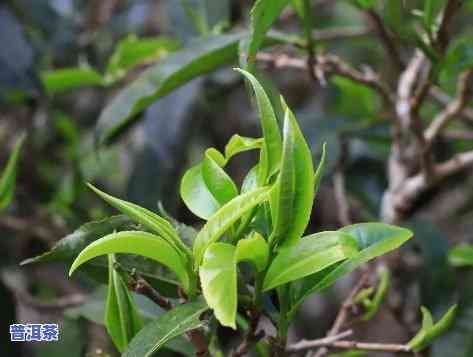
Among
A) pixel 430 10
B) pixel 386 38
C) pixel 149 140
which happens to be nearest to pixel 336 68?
pixel 386 38

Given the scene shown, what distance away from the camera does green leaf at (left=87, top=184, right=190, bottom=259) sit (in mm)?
477

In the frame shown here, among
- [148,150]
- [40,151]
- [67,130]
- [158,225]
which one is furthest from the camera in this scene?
[40,151]

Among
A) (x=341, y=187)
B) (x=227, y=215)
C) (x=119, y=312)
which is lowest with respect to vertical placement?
(x=341, y=187)

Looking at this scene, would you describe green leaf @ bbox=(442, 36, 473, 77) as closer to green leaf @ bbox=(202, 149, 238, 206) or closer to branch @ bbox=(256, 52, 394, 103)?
branch @ bbox=(256, 52, 394, 103)

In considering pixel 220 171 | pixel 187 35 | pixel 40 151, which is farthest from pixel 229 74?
pixel 220 171

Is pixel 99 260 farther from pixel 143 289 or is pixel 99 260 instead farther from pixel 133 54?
pixel 133 54

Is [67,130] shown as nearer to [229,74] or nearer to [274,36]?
[229,74]

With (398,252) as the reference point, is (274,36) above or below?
above

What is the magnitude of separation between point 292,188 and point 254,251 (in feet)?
0.17

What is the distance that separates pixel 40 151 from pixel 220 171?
0.99 meters

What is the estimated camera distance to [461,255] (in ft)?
2.67

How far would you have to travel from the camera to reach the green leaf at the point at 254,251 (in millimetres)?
468

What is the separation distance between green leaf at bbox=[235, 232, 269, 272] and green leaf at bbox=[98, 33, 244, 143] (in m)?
0.33

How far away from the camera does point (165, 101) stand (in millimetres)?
1012
